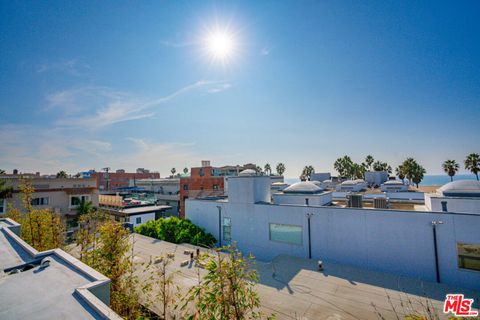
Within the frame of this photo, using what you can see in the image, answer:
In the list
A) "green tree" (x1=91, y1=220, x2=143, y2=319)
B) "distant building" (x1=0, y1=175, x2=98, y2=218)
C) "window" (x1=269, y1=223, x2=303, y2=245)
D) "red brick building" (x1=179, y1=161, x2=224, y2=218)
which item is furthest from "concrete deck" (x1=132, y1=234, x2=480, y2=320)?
"red brick building" (x1=179, y1=161, x2=224, y2=218)

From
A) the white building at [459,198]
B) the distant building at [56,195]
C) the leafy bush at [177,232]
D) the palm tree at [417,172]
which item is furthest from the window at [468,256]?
the palm tree at [417,172]

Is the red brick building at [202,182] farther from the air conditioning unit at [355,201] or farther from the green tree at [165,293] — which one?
the green tree at [165,293]

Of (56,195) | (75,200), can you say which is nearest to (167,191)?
(75,200)

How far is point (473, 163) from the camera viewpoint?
162 ft

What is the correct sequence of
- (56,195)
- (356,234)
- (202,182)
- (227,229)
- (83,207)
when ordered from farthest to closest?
(202,182)
(83,207)
(56,195)
(227,229)
(356,234)

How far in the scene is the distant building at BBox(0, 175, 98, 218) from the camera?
30.8 m

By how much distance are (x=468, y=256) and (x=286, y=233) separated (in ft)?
33.9

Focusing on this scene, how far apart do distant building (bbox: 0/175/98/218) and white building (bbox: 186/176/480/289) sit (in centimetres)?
2872

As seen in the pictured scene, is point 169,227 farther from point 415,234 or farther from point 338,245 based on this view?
point 415,234

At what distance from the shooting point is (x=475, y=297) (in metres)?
10.9

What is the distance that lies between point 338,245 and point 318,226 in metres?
1.73

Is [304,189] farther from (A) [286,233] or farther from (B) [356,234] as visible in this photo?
(B) [356,234]

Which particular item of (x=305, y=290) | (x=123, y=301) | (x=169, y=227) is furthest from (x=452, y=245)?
(x=169, y=227)

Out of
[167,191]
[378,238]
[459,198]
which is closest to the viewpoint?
[378,238]
